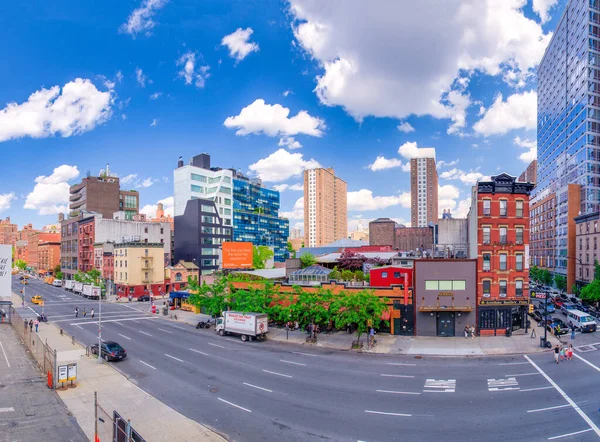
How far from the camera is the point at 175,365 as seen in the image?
99.6 feet

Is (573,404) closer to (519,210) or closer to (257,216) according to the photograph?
(519,210)

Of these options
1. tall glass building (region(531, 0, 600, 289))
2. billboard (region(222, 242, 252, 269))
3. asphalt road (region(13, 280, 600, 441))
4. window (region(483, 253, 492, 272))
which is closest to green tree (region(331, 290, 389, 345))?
asphalt road (region(13, 280, 600, 441))

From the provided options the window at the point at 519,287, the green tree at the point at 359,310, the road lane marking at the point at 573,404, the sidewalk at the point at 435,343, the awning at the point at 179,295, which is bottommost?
the sidewalk at the point at 435,343

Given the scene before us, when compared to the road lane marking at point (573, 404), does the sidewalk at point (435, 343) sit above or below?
below

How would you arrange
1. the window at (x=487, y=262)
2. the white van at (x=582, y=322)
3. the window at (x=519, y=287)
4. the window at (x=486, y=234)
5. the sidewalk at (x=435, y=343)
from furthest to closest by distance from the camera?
the window at (x=486, y=234)
the white van at (x=582, y=322)
the window at (x=487, y=262)
the window at (x=519, y=287)
the sidewalk at (x=435, y=343)

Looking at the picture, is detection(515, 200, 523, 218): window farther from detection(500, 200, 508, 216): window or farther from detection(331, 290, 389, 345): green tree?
detection(331, 290, 389, 345): green tree

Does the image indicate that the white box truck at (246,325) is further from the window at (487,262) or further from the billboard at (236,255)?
the window at (487,262)

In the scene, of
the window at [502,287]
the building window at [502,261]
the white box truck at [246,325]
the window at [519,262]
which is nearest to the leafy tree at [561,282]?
the window at [519,262]

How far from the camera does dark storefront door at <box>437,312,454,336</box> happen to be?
41.9 m

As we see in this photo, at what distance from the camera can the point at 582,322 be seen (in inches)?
1779

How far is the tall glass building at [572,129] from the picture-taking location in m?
85.8

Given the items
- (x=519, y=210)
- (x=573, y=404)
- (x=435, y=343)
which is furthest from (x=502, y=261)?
(x=573, y=404)

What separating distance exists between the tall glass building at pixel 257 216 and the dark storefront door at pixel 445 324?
93.7 meters

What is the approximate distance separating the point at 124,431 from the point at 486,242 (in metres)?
42.7
